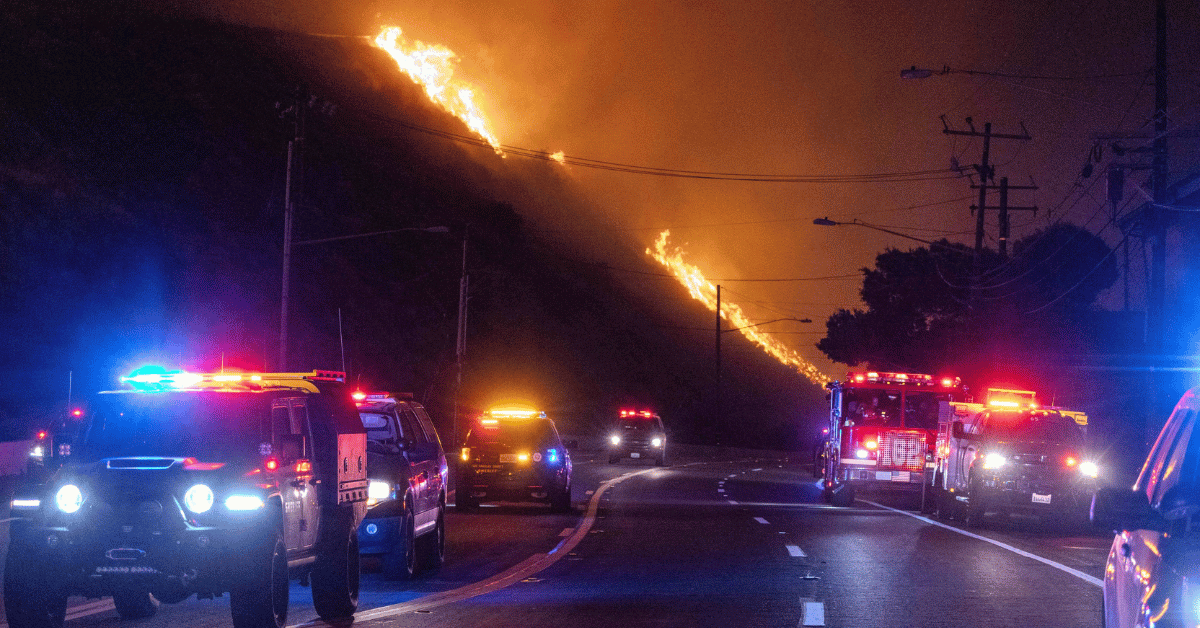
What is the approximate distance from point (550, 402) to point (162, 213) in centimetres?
3141

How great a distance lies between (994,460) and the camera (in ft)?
Answer: 77.7

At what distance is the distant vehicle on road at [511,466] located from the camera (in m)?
24.6

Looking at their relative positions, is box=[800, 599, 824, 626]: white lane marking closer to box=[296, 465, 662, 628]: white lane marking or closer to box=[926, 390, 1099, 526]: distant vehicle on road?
box=[296, 465, 662, 628]: white lane marking

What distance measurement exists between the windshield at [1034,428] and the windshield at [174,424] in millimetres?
16698

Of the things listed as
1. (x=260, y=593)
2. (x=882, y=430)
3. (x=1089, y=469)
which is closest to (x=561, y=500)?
(x=882, y=430)

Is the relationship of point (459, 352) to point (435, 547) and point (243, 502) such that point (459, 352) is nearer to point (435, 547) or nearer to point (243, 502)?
point (435, 547)

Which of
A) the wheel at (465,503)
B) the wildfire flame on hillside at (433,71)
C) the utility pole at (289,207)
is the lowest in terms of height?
the wheel at (465,503)

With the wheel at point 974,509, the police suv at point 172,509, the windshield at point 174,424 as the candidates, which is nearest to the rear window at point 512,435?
the wheel at point 974,509

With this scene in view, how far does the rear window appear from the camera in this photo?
81.1 feet

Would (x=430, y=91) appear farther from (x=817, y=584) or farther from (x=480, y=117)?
(x=817, y=584)

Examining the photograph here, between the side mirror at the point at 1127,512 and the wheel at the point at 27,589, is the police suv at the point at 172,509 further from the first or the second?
the side mirror at the point at 1127,512

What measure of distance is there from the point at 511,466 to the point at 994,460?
8.69 meters

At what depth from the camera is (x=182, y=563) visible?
9.70 meters

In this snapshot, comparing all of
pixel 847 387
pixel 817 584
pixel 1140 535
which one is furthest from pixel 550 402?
pixel 1140 535
